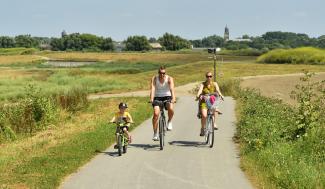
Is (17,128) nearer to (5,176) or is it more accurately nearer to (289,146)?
(5,176)

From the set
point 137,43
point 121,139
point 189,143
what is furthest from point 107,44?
point 121,139

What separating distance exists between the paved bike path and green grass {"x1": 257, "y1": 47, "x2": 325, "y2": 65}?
5965cm

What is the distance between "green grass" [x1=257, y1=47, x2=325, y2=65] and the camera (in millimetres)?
71125

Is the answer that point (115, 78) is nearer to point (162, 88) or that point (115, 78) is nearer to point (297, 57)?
point (297, 57)

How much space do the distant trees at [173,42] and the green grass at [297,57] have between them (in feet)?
338

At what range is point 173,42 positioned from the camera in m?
182

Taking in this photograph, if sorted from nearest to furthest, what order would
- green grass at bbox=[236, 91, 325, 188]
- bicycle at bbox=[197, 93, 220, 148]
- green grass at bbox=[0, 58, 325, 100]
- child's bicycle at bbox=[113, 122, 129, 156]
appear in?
green grass at bbox=[236, 91, 325, 188] < child's bicycle at bbox=[113, 122, 129, 156] < bicycle at bbox=[197, 93, 220, 148] < green grass at bbox=[0, 58, 325, 100]

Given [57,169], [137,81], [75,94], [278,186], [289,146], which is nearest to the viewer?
[278,186]

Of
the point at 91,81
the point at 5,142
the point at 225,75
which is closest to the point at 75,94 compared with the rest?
the point at 5,142

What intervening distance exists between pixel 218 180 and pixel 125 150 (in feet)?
10.4

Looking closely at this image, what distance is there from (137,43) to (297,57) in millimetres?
107672

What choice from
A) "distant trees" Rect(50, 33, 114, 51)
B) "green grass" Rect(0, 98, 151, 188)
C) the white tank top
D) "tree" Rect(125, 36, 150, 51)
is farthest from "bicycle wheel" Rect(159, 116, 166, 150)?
"distant trees" Rect(50, 33, 114, 51)

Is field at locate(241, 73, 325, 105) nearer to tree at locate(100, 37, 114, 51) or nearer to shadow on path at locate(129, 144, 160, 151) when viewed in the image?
shadow on path at locate(129, 144, 160, 151)

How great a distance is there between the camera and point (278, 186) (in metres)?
8.35
